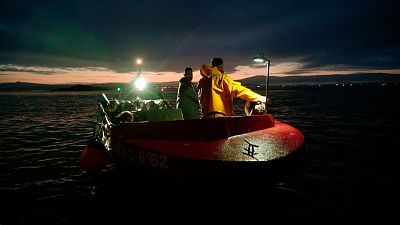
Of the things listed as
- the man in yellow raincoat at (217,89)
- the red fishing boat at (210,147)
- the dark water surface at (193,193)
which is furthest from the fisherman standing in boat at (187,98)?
the dark water surface at (193,193)

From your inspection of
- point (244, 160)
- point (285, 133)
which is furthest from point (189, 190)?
point (285, 133)

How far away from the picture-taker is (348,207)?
534cm

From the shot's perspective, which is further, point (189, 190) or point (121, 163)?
point (121, 163)

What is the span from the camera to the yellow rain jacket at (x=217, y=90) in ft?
19.7

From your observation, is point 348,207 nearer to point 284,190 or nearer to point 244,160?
point 284,190

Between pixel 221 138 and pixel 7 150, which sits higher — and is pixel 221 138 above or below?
above

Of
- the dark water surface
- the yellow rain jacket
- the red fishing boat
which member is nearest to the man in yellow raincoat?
the yellow rain jacket

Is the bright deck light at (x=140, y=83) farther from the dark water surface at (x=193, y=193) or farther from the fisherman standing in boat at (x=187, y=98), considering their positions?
the fisherman standing in boat at (x=187, y=98)

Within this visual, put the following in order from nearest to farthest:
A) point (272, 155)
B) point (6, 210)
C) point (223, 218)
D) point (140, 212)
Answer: point (272, 155), point (223, 218), point (140, 212), point (6, 210)

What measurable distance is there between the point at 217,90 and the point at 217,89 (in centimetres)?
3

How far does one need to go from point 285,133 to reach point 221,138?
179 centimetres

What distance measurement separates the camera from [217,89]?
604cm

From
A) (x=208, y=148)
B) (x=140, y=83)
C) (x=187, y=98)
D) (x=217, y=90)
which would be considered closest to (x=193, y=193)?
(x=208, y=148)

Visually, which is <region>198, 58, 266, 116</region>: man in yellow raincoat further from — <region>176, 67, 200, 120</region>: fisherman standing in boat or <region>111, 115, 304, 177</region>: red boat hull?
<region>176, 67, 200, 120</region>: fisherman standing in boat
